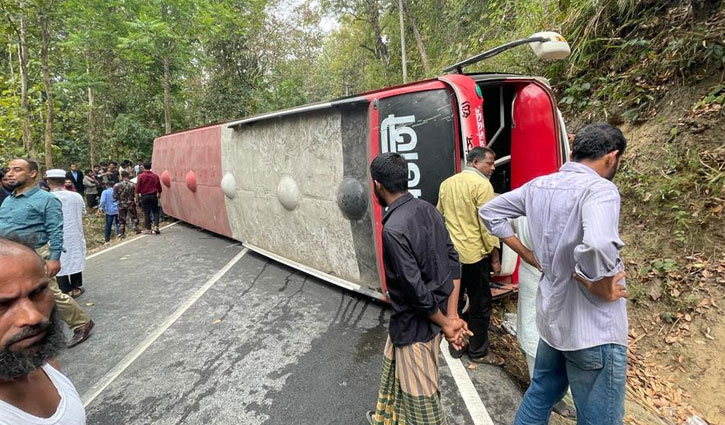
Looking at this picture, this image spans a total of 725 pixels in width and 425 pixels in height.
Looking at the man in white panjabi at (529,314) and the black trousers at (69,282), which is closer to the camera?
the man in white panjabi at (529,314)

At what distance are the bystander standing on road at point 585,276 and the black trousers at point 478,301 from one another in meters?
1.17

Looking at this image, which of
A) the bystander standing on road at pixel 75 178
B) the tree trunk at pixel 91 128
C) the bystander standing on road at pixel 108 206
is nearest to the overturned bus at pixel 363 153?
the bystander standing on road at pixel 108 206

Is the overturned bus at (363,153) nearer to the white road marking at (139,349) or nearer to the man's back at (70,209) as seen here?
the white road marking at (139,349)

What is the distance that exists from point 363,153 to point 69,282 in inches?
184

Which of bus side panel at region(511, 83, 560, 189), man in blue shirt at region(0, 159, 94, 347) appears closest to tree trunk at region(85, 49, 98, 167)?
man in blue shirt at region(0, 159, 94, 347)

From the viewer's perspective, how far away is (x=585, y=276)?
1484 mm

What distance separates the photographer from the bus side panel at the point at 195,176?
7164 millimetres

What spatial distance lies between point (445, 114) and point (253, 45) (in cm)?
1909

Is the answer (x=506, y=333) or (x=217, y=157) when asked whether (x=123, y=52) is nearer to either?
(x=217, y=157)

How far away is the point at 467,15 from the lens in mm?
11570

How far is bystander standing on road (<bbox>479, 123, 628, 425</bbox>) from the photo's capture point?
4.79 feet

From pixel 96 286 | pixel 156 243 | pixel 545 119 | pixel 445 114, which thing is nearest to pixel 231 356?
pixel 445 114

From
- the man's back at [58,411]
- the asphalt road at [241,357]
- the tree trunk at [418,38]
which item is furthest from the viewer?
the tree trunk at [418,38]

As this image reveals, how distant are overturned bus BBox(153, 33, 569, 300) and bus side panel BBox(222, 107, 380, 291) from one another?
2 cm
